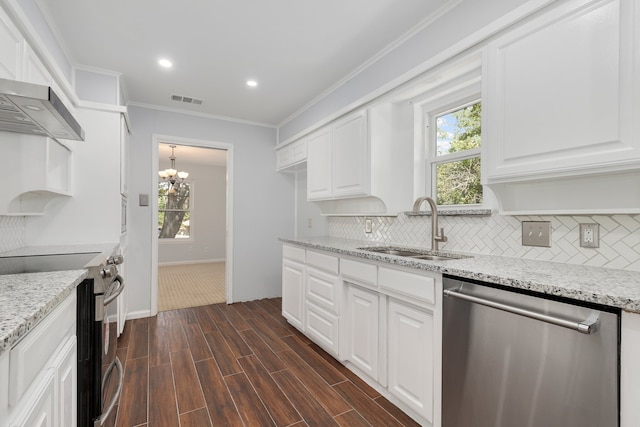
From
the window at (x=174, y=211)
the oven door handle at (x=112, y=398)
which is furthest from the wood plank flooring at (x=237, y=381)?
the window at (x=174, y=211)

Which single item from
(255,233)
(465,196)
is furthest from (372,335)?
(255,233)

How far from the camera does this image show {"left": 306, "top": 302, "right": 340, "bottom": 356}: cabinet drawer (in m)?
2.35

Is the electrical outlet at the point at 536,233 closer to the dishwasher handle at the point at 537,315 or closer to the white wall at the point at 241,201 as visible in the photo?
the dishwasher handle at the point at 537,315

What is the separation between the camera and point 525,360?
118 cm

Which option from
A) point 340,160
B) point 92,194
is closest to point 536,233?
point 340,160

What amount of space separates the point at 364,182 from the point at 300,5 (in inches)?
51.9

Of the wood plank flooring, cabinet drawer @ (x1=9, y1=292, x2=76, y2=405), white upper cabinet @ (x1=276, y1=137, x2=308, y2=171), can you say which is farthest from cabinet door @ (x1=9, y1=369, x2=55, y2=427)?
white upper cabinet @ (x1=276, y1=137, x2=308, y2=171)

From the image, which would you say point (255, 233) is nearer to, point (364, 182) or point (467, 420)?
point (364, 182)

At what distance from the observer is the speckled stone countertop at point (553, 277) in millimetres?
984

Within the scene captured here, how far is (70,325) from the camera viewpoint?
1.19 metres

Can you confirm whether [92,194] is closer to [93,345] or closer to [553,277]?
[93,345]

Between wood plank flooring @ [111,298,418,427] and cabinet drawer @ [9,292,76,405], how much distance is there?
0.99 meters

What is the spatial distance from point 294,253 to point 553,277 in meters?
2.17

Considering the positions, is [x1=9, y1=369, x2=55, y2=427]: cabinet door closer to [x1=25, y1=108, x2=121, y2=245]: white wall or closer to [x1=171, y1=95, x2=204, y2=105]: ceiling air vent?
[x1=25, y1=108, x2=121, y2=245]: white wall
